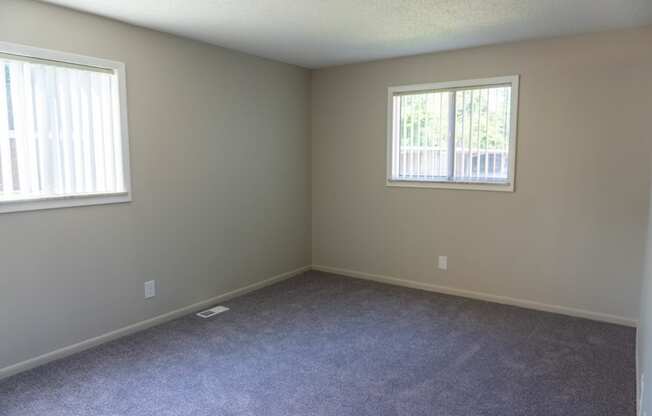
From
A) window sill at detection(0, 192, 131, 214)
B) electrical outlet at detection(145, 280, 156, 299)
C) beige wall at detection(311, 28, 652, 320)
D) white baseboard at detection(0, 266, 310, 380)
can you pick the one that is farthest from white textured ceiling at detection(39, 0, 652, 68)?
white baseboard at detection(0, 266, 310, 380)

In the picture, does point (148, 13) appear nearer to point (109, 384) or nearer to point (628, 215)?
point (109, 384)

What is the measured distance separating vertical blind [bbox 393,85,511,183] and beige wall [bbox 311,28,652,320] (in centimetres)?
15

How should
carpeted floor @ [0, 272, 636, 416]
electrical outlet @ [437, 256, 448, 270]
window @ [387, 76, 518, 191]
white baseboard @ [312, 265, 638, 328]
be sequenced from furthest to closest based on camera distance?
electrical outlet @ [437, 256, 448, 270] → window @ [387, 76, 518, 191] → white baseboard @ [312, 265, 638, 328] → carpeted floor @ [0, 272, 636, 416]

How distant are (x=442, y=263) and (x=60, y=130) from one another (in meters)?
3.40

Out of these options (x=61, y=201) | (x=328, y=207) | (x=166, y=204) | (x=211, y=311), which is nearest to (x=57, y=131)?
(x=61, y=201)

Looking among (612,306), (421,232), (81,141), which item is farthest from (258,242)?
(612,306)

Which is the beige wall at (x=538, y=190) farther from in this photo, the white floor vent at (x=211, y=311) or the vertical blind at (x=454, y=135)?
the white floor vent at (x=211, y=311)

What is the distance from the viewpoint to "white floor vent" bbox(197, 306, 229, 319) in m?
3.85

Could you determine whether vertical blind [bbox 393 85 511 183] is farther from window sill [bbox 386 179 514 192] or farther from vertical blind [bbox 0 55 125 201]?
vertical blind [bbox 0 55 125 201]

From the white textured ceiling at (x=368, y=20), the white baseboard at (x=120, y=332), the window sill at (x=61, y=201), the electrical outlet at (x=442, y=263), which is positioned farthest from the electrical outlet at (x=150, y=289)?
the electrical outlet at (x=442, y=263)

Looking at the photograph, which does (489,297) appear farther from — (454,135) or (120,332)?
(120,332)

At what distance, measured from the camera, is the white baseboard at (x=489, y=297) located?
12.1 ft

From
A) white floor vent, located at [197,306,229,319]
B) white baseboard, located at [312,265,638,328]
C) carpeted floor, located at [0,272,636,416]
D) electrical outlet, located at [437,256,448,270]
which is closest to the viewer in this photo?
carpeted floor, located at [0,272,636,416]

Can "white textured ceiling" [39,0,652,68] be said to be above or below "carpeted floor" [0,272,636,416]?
above
